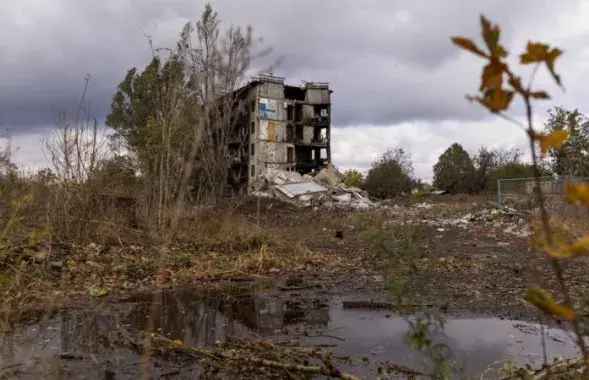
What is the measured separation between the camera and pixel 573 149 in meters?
24.6

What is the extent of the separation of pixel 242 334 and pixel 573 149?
25.5 m

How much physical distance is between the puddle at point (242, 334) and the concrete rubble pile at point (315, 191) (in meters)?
20.7

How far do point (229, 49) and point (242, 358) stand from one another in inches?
1031

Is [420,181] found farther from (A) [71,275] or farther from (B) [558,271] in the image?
(B) [558,271]

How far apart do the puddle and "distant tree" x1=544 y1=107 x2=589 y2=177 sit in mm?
20040

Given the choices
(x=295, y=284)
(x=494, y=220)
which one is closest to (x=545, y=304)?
(x=295, y=284)

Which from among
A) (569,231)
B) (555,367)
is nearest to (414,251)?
(555,367)

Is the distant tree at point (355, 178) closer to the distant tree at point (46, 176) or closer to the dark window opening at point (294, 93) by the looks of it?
the dark window opening at point (294, 93)

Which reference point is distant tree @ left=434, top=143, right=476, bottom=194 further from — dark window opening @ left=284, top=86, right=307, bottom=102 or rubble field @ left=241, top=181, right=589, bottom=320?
rubble field @ left=241, top=181, right=589, bottom=320

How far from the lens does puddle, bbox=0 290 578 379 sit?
327cm

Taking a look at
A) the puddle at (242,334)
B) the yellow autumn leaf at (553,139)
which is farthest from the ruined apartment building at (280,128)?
the yellow autumn leaf at (553,139)

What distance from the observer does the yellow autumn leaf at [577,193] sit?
2.98 feet

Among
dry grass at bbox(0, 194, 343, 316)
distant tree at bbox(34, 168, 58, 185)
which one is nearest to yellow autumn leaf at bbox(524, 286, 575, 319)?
dry grass at bbox(0, 194, 343, 316)

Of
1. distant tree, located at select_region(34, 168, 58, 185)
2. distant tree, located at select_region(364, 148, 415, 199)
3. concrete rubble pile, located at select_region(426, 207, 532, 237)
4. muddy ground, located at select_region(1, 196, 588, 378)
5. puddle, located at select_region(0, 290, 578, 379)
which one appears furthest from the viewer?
distant tree, located at select_region(364, 148, 415, 199)
